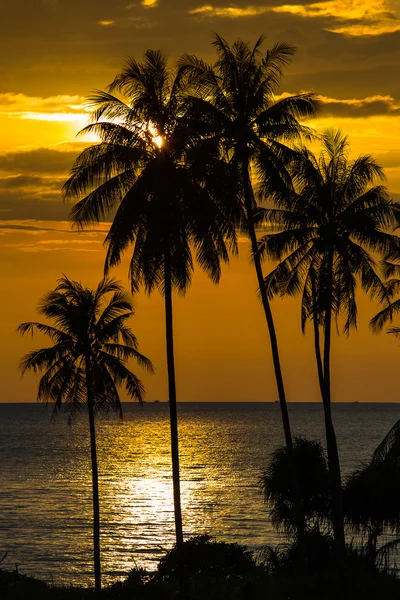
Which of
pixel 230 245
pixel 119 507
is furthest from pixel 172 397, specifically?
pixel 119 507

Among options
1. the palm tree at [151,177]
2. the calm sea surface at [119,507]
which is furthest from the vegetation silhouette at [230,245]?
the calm sea surface at [119,507]

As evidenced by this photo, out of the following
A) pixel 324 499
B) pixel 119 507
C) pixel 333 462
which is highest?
pixel 333 462

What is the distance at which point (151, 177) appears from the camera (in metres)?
33.0

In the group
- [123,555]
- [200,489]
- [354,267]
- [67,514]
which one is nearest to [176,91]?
[354,267]

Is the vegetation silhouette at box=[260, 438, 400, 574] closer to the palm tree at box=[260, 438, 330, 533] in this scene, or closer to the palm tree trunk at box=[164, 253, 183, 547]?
the palm tree at box=[260, 438, 330, 533]

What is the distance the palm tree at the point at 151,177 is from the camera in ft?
108

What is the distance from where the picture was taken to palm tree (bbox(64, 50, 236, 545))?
108 feet

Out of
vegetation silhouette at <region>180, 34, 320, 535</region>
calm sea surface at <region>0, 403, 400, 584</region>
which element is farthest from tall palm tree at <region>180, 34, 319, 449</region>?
calm sea surface at <region>0, 403, 400, 584</region>

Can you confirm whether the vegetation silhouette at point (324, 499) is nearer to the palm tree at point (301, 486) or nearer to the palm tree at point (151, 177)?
the palm tree at point (301, 486)

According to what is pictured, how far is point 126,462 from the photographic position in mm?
168750

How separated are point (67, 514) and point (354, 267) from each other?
6502 centimetres

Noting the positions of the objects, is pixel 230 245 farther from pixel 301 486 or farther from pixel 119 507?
pixel 119 507

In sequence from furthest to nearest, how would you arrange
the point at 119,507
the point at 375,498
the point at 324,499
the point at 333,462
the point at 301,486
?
the point at 119,507, the point at 324,499, the point at 301,486, the point at 375,498, the point at 333,462

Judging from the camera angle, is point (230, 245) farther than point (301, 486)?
No
